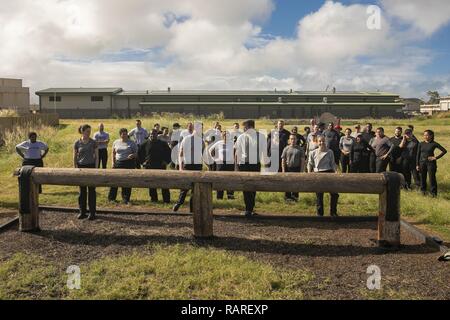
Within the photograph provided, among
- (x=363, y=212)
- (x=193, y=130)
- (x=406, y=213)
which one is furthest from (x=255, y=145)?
(x=406, y=213)

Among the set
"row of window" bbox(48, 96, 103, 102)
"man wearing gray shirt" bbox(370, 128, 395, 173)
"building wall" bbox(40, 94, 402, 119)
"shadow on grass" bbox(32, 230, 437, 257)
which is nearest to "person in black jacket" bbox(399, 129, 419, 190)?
"man wearing gray shirt" bbox(370, 128, 395, 173)

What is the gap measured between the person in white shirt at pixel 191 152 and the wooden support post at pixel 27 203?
246 cm

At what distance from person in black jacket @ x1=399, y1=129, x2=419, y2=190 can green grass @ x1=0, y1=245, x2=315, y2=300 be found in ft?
21.5

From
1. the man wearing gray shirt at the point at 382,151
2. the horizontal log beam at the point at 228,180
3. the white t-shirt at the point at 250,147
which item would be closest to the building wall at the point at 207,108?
the man wearing gray shirt at the point at 382,151

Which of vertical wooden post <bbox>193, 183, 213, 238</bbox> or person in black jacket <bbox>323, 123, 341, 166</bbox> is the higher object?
person in black jacket <bbox>323, 123, 341, 166</bbox>

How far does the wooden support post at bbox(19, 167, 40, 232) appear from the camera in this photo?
668 centimetres

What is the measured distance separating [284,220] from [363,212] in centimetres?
199

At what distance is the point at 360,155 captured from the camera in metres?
10.6

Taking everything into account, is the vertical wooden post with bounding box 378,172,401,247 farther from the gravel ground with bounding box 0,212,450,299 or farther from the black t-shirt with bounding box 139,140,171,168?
the black t-shirt with bounding box 139,140,171,168

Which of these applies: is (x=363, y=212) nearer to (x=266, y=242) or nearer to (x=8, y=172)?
(x=266, y=242)

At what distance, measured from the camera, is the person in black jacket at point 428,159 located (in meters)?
9.77

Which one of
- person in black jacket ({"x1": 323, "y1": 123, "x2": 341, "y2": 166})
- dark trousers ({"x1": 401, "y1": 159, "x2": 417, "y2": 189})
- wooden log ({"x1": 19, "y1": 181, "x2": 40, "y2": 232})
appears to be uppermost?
person in black jacket ({"x1": 323, "y1": 123, "x2": 341, "y2": 166})

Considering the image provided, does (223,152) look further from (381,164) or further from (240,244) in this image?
(381,164)

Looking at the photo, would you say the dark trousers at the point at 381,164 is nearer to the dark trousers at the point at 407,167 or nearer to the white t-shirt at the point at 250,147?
the dark trousers at the point at 407,167
